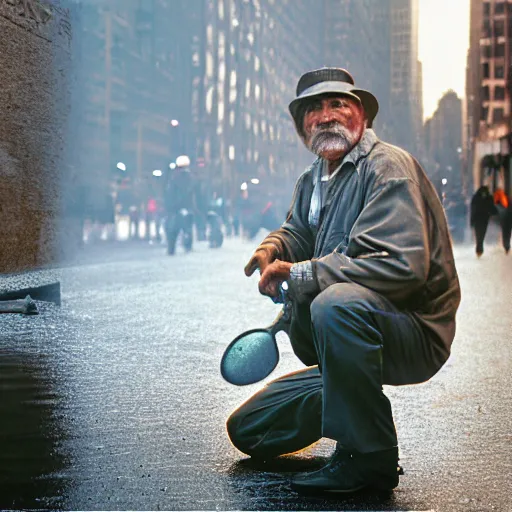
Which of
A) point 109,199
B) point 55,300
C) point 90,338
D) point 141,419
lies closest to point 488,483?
point 141,419

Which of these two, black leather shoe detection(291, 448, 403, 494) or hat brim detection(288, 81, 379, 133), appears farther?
hat brim detection(288, 81, 379, 133)

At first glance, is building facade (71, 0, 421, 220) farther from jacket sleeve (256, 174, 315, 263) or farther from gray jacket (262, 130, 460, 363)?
gray jacket (262, 130, 460, 363)

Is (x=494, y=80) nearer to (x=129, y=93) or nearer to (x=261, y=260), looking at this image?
(x=129, y=93)

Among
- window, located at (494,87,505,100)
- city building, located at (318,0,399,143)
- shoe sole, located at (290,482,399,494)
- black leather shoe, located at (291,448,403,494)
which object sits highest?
city building, located at (318,0,399,143)

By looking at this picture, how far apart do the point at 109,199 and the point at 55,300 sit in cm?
1954

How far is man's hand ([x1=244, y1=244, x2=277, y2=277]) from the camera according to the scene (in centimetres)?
341

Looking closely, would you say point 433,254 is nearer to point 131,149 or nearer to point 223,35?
point 131,149

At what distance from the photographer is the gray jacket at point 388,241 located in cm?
305

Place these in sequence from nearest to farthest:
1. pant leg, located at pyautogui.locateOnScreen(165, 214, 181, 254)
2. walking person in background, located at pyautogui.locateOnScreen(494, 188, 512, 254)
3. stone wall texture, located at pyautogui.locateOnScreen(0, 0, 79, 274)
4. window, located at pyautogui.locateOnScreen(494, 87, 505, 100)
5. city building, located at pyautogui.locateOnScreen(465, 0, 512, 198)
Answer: stone wall texture, located at pyautogui.locateOnScreen(0, 0, 79, 274) → pant leg, located at pyautogui.locateOnScreen(165, 214, 181, 254) → walking person in background, located at pyautogui.locateOnScreen(494, 188, 512, 254) → city building, located at pyautogui.locateOnScreen(465, 0, 512, 198) → window, located at pyautogui.locateOnScreen(494, 87, 505, 100)

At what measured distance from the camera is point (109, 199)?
28484 mm

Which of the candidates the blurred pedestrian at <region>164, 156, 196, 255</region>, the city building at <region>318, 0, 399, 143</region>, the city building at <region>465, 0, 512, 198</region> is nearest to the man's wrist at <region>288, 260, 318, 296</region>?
the blurred pedestrian at <region>164, 156, 196, 255</region>

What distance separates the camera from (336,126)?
333 cm

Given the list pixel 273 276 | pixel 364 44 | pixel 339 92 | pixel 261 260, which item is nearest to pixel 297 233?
pixel 261 260

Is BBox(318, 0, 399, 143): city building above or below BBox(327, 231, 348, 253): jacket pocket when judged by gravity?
above
